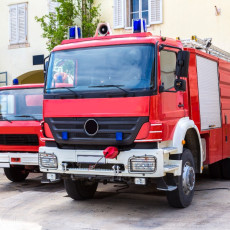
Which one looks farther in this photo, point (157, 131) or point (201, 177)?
point (201, 177)

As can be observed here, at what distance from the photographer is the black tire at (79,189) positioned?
25.8 ft

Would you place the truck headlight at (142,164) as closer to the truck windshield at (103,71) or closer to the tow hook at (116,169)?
the tow hook at (116,169)

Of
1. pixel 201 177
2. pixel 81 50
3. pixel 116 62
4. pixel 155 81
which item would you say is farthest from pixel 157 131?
pixel 201 177

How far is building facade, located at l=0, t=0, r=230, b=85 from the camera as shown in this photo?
15078 millimetres

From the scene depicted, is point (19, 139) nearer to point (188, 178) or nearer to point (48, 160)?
point (48, 160)

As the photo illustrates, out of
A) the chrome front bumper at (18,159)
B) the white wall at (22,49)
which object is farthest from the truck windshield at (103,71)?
the white wall at (22,49)

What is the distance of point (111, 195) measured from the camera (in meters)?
8.52

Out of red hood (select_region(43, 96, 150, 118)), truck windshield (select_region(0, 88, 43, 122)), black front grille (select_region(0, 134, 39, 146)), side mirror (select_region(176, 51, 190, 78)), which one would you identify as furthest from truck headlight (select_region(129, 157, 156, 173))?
truck windshield (select_region(0, 88, 43, 122))

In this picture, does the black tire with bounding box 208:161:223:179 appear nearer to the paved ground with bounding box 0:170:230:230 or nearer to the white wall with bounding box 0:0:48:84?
the paved ground with bounding box 0:170:230:230

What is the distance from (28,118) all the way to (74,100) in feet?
9.57

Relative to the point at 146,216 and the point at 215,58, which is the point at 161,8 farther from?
the point at 146,216

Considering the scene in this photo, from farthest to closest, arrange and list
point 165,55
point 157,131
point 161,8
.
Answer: point 161,8
point 165,55
point 157,131

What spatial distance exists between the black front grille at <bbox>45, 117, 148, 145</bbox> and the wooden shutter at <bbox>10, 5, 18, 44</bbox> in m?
13.1

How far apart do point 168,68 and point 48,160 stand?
2213 mm
